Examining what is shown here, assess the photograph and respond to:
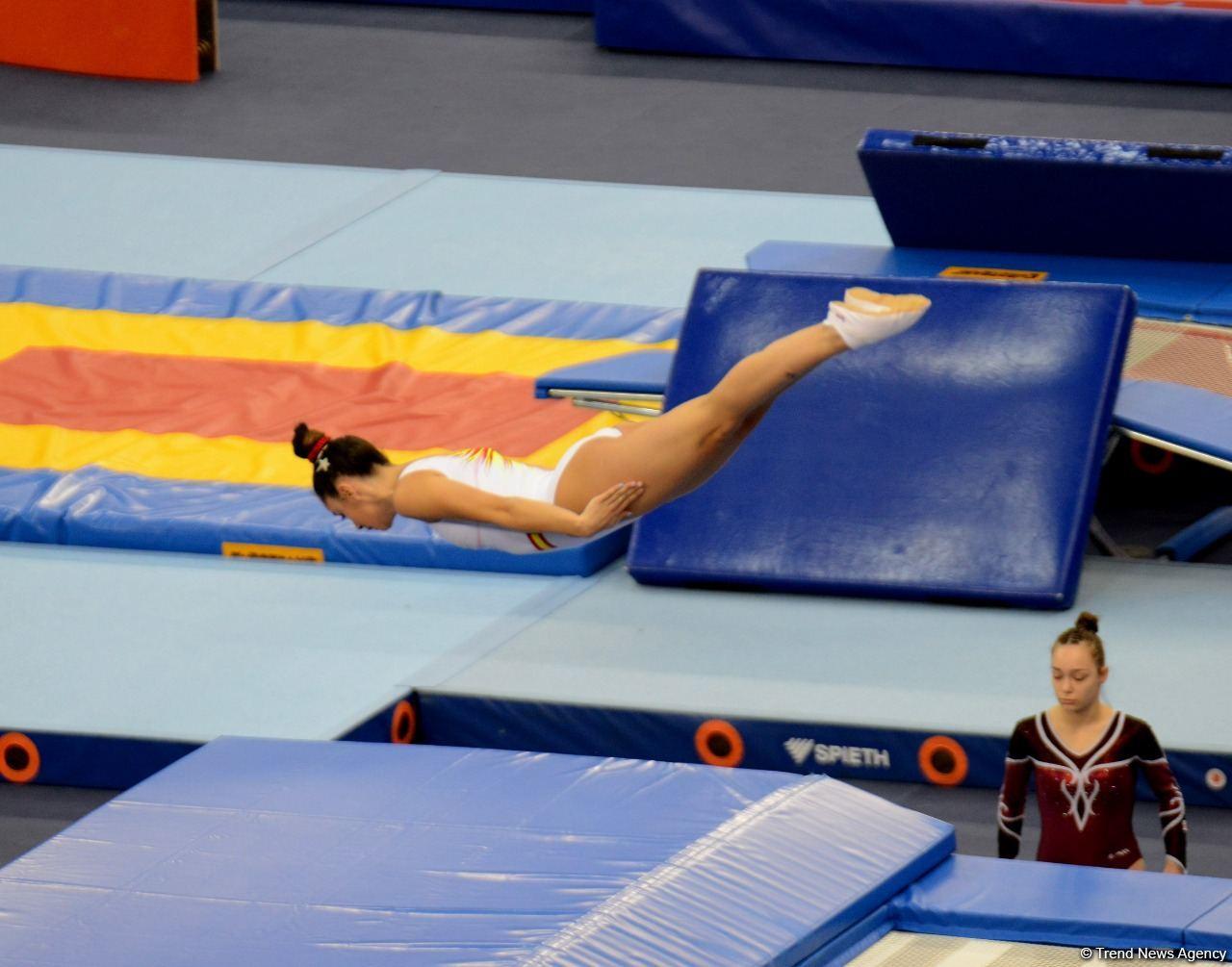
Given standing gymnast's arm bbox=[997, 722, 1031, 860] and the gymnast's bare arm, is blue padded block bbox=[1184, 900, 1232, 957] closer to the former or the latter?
standing gymnast's arm bbox=[997, 722, 1031, 860]

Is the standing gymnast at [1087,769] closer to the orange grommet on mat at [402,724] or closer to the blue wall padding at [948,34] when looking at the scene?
the orange grommet on mat at [402,724]

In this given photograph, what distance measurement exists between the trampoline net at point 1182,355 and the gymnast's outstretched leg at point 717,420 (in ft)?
8.27

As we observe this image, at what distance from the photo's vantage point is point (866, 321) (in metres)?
4.27

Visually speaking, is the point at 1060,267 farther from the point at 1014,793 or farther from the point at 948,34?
the point at 948,34

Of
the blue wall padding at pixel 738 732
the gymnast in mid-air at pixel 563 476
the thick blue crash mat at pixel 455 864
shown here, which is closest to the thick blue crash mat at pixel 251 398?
the blue wall padding at pixel 738 732

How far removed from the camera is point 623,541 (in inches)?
275

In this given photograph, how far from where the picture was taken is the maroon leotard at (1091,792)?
15.3 feet

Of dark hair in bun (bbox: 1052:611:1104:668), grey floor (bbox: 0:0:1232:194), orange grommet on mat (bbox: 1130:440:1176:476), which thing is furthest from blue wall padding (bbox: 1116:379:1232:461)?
grey floor (bbox: 0:0:1232:194)

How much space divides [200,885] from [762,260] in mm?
4193

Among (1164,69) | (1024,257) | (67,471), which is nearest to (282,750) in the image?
(67,471)

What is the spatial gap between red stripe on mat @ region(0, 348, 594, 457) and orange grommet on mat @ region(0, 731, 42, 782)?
76.1 inches

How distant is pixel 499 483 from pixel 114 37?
8831 millimetres

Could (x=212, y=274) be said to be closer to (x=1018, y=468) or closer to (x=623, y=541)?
(x=623, y=541)

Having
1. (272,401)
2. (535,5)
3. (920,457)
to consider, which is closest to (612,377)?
(920,457)
